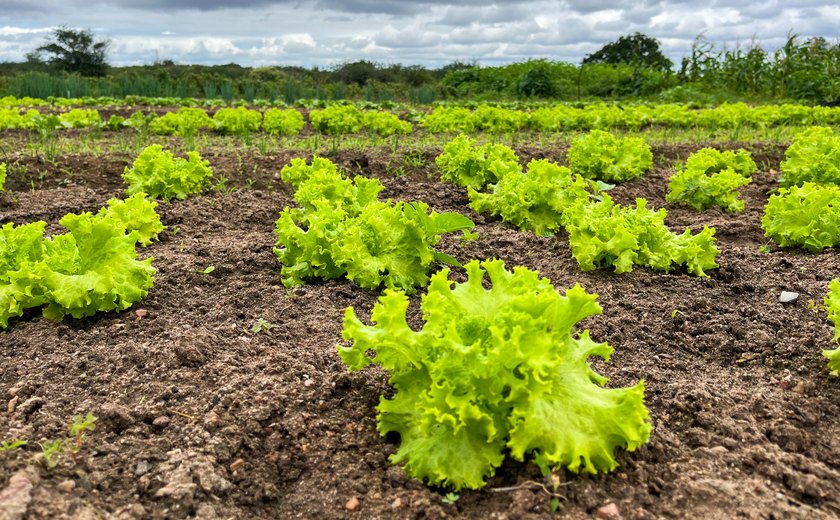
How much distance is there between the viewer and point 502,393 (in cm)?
281

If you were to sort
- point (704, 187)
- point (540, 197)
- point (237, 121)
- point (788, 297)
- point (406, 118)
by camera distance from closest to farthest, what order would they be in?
point (788, 297), point (540, 197), point (704, 187), point (237, 121), point (406, 118)

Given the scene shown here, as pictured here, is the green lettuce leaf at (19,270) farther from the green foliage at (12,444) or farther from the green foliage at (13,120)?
the green foliage at (13,120)

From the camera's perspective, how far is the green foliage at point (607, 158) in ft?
30.4

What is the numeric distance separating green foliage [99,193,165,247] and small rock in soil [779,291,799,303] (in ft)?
16.7

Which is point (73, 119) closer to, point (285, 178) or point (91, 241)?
point (285, 178)

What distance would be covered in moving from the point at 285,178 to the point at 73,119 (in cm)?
836

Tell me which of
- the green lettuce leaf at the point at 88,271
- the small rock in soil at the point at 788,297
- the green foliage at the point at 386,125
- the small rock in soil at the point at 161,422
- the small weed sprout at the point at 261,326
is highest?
the green foliage at the point at 386,125

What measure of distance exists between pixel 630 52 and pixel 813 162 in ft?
104

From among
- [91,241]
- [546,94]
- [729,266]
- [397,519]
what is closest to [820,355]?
[729,266]

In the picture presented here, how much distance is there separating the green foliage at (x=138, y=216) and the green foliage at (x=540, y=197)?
3.27 m

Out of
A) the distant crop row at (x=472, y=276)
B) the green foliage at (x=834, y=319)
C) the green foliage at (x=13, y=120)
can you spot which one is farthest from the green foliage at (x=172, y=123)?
the green foliage at (x=834, y=319)

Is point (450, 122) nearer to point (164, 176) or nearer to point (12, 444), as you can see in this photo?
point (164, 176)

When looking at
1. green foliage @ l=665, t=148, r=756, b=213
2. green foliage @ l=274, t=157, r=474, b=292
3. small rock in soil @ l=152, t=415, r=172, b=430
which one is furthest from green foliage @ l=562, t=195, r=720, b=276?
small rock in soil @ l=152, t=415, r=172, b=430

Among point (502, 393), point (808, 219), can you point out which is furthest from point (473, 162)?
point (502, 393)
